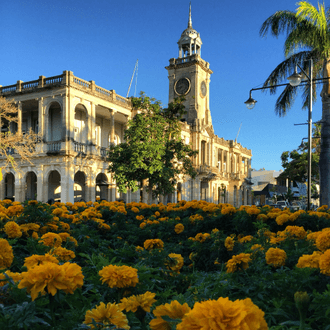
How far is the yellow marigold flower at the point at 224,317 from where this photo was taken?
1281mm

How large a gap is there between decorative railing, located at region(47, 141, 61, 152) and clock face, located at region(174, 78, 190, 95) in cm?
2428

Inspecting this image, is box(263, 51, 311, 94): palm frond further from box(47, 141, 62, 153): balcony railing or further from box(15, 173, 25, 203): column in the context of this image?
box(15, 173, 25, 203): column

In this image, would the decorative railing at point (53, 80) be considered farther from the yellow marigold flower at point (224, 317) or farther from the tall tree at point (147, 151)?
the yellow marigold flower at point (224, 317)

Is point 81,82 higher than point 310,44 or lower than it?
higher

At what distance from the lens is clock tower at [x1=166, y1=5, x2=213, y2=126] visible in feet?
158

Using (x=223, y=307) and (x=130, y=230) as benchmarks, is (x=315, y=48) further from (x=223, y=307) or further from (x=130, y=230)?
(x=223, y=307)

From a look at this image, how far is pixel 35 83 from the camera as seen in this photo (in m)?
30.0

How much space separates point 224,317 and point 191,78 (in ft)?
160

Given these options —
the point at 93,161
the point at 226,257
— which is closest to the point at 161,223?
the point at 226,257

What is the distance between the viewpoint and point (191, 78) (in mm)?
48438

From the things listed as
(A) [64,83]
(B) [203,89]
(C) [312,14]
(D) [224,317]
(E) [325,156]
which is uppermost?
(B) [203,89]

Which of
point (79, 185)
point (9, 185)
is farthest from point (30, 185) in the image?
point (79, 185)

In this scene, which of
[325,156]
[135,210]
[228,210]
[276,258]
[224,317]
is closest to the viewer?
[224,317]

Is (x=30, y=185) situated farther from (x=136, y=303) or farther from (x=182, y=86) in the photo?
(x=136, y=303)
